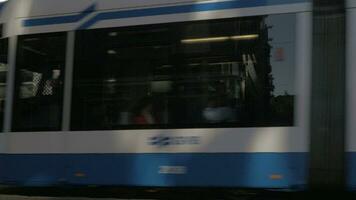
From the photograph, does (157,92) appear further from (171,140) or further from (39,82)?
(39,82)

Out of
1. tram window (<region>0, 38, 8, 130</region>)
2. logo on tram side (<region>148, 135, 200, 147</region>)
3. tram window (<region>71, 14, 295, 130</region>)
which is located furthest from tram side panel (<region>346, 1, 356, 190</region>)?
tram window (<region>0, 38, 8, 130</region>)

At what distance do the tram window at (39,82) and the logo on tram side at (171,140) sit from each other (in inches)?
60.2

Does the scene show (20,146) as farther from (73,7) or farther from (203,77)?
(203,77)

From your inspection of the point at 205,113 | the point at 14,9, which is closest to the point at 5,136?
the point at 14,9

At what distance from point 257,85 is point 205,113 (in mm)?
798

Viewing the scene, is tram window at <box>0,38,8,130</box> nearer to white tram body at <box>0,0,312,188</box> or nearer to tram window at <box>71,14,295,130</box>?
white tram body at <box>0,0,312,188</box>

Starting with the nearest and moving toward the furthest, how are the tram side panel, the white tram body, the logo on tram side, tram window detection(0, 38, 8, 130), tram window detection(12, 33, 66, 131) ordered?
the tram side panel, the white tram body, the logo on tram side, tram window detection(12, 33, 66, 131), tram window detection(0, 38, 8, 130)

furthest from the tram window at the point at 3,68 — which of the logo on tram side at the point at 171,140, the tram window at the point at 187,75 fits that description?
the logo on tram side at the point at 171,140

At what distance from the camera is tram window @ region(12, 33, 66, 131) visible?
866cm

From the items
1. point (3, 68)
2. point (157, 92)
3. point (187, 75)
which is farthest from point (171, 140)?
point (3, 68)

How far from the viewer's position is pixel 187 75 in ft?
26.2

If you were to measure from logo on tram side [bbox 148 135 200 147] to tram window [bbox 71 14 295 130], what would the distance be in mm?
158

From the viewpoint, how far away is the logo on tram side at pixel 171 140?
7.82 m

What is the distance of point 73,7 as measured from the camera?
871 centimetres
